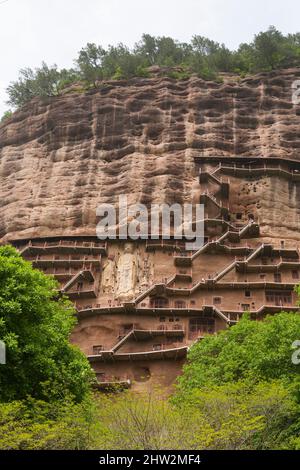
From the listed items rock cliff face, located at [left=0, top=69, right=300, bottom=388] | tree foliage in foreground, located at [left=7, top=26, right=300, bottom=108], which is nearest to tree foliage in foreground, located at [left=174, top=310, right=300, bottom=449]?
rock cliff face, located at [left=0, top=69, right=300, bottom=388]

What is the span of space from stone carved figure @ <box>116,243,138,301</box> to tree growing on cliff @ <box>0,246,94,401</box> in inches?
667

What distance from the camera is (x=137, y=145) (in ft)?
172

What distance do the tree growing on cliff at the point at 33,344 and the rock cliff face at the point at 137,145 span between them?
890 inches

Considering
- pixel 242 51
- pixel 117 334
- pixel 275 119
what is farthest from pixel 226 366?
pixel 242 51

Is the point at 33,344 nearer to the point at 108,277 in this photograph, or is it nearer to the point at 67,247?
the point at 108,277

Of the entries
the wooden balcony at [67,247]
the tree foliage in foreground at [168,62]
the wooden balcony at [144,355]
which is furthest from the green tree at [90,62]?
the wooden balcony at [144,355]

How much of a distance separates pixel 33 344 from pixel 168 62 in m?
46.2

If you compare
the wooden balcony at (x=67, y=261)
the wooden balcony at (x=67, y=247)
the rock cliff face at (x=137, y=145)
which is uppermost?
the rock cliff face at (x=137, y=145)

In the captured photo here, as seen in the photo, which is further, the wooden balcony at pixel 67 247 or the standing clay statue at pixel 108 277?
the wooden balcony at pixel 67 247

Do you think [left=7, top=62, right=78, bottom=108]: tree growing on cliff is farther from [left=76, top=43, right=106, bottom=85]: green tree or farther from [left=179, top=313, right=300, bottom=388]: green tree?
[left=179, top=313, right=300, bottom=388]: green tree

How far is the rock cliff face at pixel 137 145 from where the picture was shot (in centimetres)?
4828

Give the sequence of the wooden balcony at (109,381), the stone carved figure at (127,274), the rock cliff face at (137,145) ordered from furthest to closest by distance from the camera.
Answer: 1. the rock cliff face at (137,145)
2. the stone carved figure at (127,274)
3. the wooden balcony at (109,381)

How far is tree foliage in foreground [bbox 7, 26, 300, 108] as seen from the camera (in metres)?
61.6

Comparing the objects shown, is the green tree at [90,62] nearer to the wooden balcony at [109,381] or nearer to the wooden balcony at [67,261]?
the wooden balcony at [67,261]
